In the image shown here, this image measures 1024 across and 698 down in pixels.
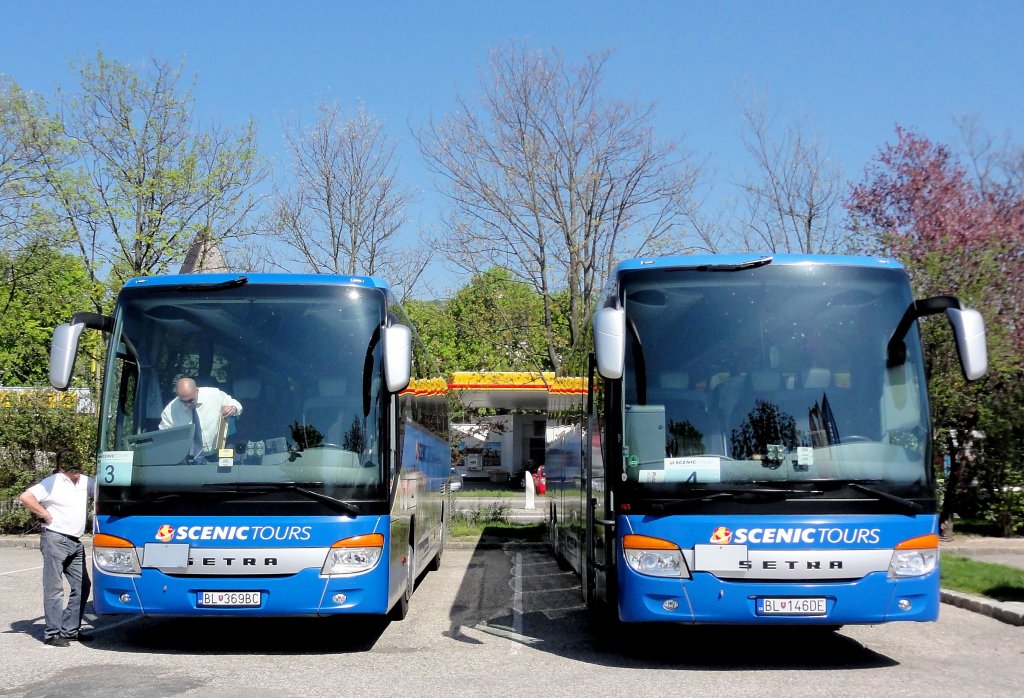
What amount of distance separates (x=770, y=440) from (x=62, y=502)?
6.26 metres

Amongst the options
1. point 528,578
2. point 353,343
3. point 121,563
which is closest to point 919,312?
point 353,343

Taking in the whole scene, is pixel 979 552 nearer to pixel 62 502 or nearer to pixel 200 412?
pixel 200 412

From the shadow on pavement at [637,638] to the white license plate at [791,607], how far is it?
2.01ft

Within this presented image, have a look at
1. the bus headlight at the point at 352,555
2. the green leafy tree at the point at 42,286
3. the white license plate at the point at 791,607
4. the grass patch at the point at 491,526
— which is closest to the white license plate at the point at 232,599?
the bus headlight at the point at 352,555

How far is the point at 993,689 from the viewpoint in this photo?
7.82 m

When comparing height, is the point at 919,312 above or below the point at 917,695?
above

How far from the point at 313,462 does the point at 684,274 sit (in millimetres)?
3380

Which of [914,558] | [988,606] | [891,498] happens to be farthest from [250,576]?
[988,606]

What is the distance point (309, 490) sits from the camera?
8.79 metres

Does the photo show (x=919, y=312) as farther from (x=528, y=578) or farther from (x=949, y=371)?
(x=949, y=371)

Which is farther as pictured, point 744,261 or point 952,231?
point 952,231

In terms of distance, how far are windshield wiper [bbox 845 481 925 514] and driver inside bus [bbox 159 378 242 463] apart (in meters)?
4.97

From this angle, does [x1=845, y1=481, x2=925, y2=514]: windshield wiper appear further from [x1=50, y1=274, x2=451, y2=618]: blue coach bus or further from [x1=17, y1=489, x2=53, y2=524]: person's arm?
[x1=17, y1=489, x2=53, y2=524]: person's arm

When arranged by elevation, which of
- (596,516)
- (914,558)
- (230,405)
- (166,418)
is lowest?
(914,558)
